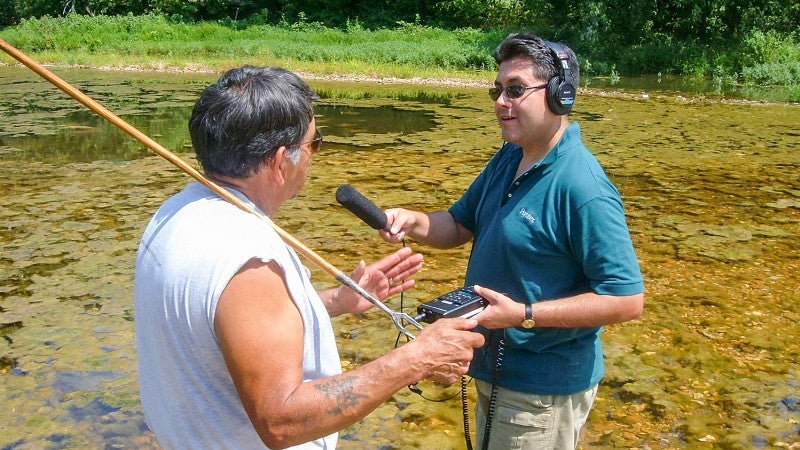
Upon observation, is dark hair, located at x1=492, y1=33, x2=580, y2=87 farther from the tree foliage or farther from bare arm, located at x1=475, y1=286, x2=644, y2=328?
the tree foliage

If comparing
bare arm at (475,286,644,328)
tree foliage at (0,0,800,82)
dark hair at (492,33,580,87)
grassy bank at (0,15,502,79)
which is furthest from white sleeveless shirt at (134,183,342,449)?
tree foliage at (0,0,800,82)

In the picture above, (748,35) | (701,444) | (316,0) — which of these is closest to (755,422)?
(701,444)

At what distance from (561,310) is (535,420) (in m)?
0.36

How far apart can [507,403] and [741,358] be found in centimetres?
280

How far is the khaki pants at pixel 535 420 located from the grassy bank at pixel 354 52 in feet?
58.4

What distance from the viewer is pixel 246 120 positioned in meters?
1.61

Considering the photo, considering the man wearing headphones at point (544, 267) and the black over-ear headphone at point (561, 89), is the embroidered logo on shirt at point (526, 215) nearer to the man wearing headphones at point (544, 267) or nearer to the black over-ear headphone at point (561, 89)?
the man wearing headphones at point (544, 267)

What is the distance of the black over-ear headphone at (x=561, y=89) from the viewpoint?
2.28 meters

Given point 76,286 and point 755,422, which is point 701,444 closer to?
point 755,422

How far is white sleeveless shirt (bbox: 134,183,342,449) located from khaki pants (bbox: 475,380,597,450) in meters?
0.76

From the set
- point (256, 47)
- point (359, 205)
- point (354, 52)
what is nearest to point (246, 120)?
point (359, 205)

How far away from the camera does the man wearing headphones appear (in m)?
2.12

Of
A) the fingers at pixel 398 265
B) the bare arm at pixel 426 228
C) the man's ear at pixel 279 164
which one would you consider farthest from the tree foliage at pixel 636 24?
the man's ear at pixel 279 164

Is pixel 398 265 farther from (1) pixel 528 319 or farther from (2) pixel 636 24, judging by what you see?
(2) pixel 636 24
